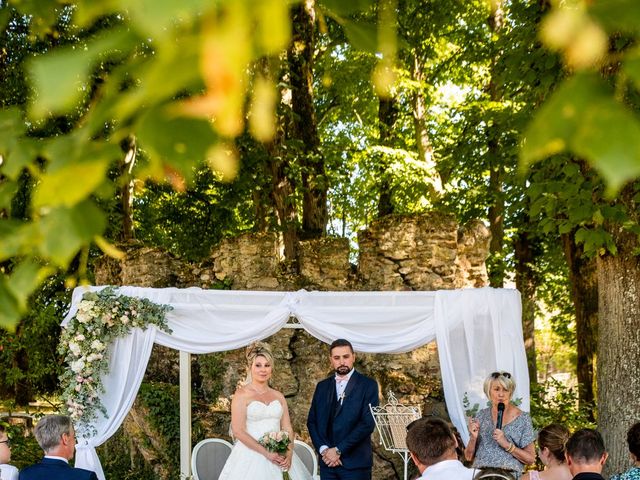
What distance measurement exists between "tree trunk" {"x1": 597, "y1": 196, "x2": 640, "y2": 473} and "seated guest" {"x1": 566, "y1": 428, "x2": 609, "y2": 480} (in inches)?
97.3

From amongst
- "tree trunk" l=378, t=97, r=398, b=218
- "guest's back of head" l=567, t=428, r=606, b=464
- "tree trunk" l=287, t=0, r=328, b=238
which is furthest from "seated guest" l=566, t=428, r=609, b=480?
"tree trunk" l=378, t=97, r=398, b=218

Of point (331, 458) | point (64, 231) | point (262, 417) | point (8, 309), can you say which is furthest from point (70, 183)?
point (262, 417)

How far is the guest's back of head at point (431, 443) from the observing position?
3.91 metres

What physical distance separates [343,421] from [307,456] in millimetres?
1776

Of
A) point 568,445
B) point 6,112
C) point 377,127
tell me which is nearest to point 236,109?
point 6,112

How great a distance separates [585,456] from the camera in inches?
167

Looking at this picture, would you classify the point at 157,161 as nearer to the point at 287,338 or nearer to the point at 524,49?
the point at 524,49

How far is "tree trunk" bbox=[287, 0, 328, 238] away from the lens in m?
11.9

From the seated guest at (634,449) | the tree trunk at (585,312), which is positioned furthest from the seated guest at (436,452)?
the tree trunk at (585,312)

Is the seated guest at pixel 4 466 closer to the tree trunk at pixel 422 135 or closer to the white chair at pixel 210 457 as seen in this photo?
the white chair at pixel 210 457

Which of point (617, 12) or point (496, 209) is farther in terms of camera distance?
point (496, 209)

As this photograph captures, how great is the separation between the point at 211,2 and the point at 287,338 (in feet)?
30.8

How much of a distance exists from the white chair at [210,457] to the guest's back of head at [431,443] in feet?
14.5

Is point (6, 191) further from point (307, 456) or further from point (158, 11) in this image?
point (307, 456)
